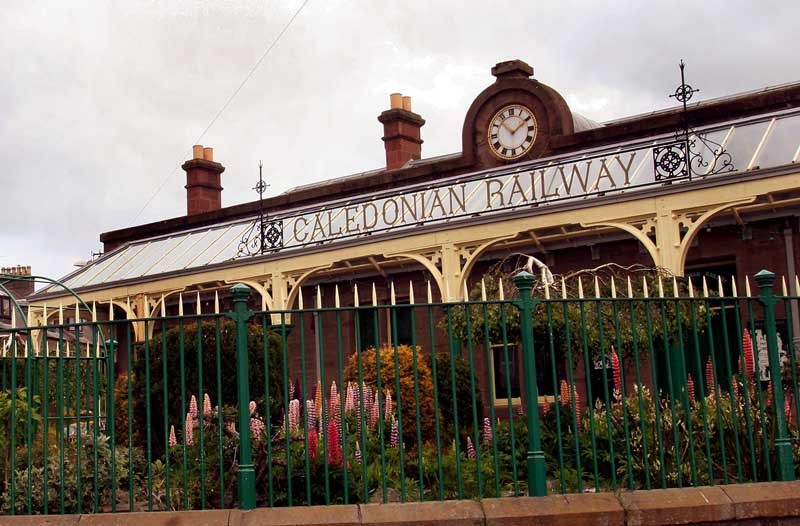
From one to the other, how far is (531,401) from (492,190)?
12.5 metres

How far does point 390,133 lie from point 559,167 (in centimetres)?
1082

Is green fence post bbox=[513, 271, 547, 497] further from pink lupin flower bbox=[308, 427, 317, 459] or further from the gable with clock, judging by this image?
the gable with clock

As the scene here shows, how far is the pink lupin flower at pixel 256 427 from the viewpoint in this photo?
7.36 meters

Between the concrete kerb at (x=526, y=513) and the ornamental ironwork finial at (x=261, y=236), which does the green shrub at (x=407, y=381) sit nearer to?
the concrete kerb at (x=526, y=513)

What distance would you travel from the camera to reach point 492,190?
19.0 metres

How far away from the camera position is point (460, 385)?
1077 cm

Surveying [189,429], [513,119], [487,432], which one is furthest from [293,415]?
[513,119]

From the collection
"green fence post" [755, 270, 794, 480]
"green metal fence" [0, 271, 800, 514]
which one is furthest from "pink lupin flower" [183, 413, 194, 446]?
"green fence post" [755, 270, 794, 480]

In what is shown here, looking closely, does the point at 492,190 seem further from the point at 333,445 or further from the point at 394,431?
the point at 333,445

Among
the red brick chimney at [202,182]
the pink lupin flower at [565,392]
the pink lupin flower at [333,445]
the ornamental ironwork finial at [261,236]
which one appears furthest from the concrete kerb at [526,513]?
the red brick chimney at [202,182]

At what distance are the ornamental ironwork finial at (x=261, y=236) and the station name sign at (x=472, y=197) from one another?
0.08 m

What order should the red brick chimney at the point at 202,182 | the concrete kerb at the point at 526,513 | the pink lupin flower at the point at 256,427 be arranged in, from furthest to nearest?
the red brick chimney at the point at 202,182
the pink lupin flower at the point at 256,427
the concrete kerb at the point at 526,513

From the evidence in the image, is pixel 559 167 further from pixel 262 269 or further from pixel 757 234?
pixel 262 269

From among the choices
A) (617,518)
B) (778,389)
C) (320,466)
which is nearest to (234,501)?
(320,466)
